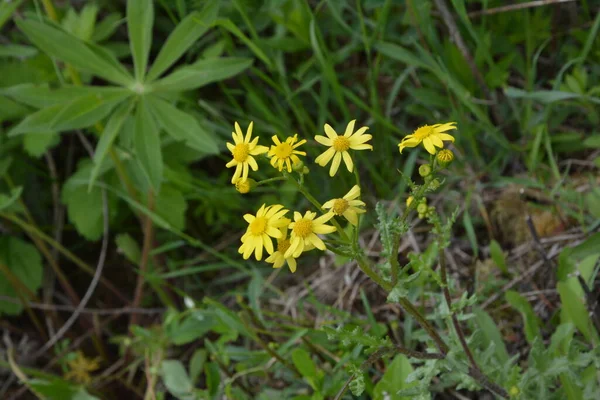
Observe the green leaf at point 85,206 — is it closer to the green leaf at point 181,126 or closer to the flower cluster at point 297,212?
the green leaf at point 181,126

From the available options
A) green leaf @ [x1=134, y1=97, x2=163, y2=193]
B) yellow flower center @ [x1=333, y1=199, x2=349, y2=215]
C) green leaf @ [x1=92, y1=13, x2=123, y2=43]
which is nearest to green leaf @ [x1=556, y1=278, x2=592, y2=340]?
yellow flower center @ [x1=333, y1=199, x2=349, y2=215]

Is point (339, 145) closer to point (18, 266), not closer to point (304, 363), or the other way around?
point (304, 363)

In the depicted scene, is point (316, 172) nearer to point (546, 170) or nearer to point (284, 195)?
point (284, 195)

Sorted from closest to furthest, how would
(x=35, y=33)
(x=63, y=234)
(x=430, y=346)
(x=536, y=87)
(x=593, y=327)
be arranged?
1. (x=430, y=346)
2. (x=593, y=327)
3. (x=35, y=33)
4. (x=536, y=87)
5. (x=63, y=234)

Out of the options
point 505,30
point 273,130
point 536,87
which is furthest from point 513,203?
point 273,130

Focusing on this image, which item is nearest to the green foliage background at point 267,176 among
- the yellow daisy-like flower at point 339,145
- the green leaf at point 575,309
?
the green leaf at point 575,309

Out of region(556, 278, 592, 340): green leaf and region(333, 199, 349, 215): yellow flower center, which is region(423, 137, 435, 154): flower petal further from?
region(556, 278, 592, 340): green leaf
